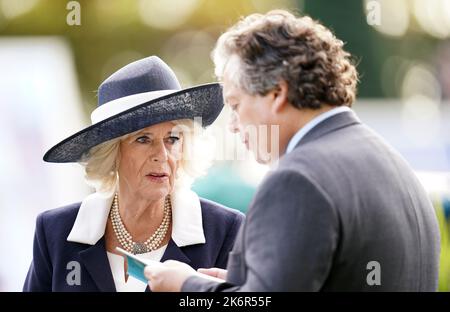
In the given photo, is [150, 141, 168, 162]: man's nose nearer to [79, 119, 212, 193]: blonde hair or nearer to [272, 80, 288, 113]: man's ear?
[79, 119, 212, 193]: blonde hair

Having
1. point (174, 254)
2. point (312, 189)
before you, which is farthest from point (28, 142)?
point (312, 189)

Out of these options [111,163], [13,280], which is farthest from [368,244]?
[13,280]

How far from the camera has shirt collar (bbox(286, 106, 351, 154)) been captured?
2.15 meters

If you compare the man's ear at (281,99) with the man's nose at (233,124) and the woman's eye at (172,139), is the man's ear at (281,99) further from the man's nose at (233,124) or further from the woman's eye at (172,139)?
the woman's eye at (172,139)

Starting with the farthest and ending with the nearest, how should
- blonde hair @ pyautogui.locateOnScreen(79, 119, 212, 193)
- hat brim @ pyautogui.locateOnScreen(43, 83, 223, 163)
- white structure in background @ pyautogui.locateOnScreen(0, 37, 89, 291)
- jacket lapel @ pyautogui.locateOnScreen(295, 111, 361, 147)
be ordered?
white structure in background @ pyautogui.locateOnScreen(0, 37, 89, 291), blonde hair @ pyautogui.locateOnScreen(79, 119, 212, 193), hat brim @ pyautogui.locateOnScreen(43, 83, 223, 163), jacket lapel @ pyautogui.locateOnScreen(295, 111, 361, 147)

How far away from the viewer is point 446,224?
580 centimetres

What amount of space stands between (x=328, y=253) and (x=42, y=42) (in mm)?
5544

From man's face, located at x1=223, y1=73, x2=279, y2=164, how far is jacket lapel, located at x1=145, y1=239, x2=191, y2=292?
834 millimetres

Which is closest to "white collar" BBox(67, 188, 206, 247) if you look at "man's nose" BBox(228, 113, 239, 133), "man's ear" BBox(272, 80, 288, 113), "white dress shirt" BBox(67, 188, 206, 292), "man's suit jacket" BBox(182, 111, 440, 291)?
"white dress shirt" BBox(67, 188, 206, 292)

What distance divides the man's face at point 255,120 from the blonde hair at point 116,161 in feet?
2.81

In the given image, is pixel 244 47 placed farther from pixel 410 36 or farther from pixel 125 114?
pixel 410 36

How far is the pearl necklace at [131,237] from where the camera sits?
10.2 ft

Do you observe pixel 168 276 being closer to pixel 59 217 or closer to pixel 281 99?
pixel 281 99

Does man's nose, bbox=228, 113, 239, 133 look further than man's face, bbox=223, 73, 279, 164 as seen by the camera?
Yes
